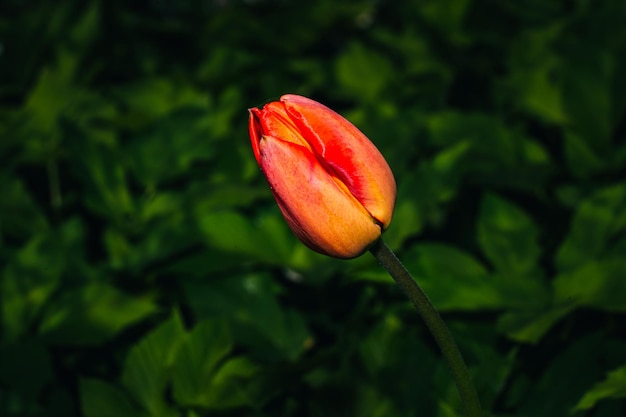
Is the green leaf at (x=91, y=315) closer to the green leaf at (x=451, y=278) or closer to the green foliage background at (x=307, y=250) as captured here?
the green foliage background at (x=307, y=250)

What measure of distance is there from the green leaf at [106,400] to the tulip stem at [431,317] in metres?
0.51

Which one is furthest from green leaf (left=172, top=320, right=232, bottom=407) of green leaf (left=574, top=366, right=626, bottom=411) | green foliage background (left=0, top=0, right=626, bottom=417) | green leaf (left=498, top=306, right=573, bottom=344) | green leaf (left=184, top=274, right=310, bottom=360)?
green leaf (left=574, top=366, right=626, bottom=411)

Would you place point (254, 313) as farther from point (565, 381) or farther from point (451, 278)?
point (565, 381)

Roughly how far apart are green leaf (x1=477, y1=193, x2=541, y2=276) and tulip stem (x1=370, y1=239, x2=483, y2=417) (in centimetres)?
51

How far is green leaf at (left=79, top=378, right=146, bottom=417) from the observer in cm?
122

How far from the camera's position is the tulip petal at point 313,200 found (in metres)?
0.83

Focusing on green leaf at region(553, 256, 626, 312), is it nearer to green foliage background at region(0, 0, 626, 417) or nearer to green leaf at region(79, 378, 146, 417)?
green foliage background at region(0, 0, 626, 417)

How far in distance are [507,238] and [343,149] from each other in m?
0.66

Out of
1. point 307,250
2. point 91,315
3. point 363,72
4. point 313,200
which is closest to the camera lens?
point 313,200

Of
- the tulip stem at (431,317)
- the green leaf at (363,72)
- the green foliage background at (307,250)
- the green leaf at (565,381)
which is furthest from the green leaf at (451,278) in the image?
the green leaf at (363,72)

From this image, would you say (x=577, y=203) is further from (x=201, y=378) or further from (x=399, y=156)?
(x=201, y=378)

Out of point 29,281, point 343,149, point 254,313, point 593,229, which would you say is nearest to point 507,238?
point 593,229

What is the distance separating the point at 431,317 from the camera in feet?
2.89

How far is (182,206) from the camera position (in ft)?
5.41
